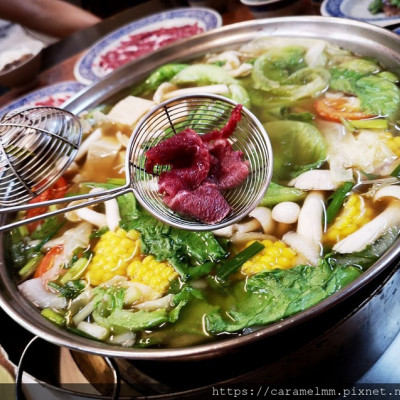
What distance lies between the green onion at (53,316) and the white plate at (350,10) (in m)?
2.77

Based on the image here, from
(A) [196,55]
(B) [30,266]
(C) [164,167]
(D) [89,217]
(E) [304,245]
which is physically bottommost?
(B) [30,266]

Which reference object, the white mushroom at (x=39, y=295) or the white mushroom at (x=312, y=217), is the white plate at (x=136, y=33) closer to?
the white mushroom at (x=39, y=295)

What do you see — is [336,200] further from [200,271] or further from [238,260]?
[200,271]

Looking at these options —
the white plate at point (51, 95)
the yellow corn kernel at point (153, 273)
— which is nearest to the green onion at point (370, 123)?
the yellow corn kernel at point (153, 273)

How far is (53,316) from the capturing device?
1.73 m

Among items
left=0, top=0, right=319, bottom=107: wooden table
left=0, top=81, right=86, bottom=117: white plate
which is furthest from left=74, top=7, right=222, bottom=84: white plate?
left=0, top=0, right=319, bottom=107: wooden table

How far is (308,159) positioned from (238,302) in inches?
33.3

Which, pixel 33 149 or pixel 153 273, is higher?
pixel 33 149

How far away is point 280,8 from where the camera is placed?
11.0 ft

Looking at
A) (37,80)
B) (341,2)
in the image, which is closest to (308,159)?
(341,2)

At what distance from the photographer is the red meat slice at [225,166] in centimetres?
188

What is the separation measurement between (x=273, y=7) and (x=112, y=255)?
2.52 metres

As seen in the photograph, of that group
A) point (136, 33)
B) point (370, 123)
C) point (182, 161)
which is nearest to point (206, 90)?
point (182, 161)

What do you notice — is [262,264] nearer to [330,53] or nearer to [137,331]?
[137,331]
